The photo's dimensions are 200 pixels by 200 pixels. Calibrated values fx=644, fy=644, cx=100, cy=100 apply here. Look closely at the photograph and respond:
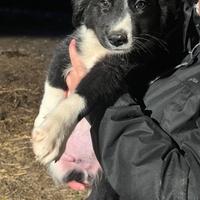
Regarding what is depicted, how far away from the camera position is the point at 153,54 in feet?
9.18

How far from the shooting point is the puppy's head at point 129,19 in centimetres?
283

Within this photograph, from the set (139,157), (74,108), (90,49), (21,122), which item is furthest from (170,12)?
(21,122)

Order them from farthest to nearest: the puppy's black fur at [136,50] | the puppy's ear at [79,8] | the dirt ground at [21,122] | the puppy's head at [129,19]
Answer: the dirt ground at [21,122] < the puppy's ear at [79,8] < the puppy's head at [129,19] < the puppy's black fur at [136,50]

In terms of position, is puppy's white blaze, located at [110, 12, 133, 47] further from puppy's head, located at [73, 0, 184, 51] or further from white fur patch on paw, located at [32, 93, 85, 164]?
white fur patch on paw, located at [32, 93, 85, 164]

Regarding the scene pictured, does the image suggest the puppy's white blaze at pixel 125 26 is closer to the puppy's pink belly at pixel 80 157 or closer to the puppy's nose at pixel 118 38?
the puppy's nose at pixel 118 38

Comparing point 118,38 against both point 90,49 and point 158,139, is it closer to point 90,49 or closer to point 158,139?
point 90,49

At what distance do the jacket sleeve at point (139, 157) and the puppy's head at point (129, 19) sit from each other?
51cm

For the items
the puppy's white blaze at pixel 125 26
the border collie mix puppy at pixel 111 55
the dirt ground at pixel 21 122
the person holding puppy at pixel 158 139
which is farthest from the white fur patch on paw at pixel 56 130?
the dirt ground at pixel 21 122

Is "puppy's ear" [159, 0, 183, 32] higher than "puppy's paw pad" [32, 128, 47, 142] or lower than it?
higher

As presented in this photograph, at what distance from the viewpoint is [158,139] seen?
2.23 m

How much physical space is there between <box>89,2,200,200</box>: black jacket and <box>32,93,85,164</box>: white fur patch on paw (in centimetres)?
23

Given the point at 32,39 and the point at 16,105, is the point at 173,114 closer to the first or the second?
the point at 16,105

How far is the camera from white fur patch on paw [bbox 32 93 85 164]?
2568 mm

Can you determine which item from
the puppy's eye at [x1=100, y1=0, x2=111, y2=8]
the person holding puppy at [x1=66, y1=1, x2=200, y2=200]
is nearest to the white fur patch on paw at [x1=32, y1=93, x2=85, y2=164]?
the person holding puppy at [x1=66, y1=1, x2=200, y2=200]
